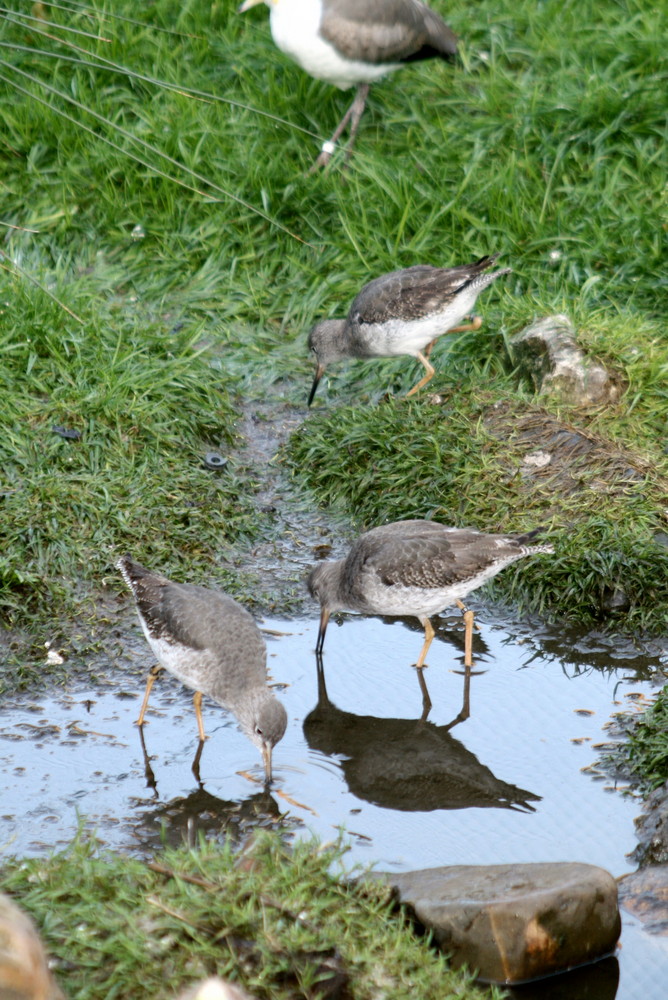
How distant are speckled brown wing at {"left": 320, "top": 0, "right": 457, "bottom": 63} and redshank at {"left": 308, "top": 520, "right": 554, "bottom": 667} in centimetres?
434

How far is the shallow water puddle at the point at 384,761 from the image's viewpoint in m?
4.84

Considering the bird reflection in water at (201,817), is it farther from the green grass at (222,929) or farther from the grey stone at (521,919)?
the grey stone at (521,919)

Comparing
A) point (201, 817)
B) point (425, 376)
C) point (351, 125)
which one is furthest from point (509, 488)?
point (351, 125)

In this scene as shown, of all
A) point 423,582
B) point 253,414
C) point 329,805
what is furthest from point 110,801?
point 253,414

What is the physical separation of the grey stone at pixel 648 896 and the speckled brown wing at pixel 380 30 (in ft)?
21.0

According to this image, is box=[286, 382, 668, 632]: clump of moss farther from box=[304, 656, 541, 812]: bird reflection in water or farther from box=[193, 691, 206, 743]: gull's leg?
box=[193, 691, 206, 743]: gull's leg

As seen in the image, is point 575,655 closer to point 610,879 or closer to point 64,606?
point 610,879

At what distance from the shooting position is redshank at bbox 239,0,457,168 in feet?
29.6

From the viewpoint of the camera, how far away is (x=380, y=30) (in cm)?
914

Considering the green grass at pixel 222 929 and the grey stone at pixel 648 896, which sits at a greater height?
the green grass at pixel 222 929

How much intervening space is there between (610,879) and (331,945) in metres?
1.00

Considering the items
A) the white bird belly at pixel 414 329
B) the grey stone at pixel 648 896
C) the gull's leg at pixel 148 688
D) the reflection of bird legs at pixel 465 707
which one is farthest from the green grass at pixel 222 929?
the white bird belly at pixel 414 329

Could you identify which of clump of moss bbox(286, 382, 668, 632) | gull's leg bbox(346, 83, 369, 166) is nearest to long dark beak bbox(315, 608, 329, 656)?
clump of moss bbox(286, 382, 668, 632)

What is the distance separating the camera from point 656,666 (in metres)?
6.03
